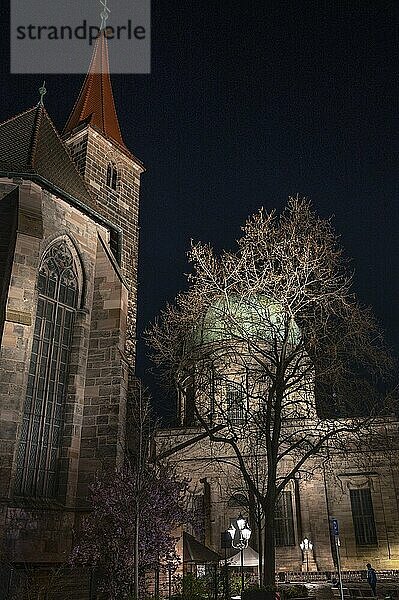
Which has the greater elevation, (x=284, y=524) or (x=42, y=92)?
(x=42, y=92)

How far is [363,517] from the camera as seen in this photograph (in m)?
31.7

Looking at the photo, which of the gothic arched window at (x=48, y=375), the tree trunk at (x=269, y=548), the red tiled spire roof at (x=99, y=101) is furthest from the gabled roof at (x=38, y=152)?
the tree trunk at (x=269, y=548)

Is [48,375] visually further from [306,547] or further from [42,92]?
[306,547]

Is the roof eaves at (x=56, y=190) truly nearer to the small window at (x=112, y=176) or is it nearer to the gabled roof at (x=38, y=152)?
the gabled roof at (x=38, y=152)

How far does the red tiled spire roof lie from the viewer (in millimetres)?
28816

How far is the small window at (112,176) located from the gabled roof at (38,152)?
4332 mm

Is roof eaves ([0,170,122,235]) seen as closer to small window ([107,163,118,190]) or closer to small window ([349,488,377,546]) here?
small window ([107,163,118,190])

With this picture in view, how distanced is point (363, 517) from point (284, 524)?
14.1 ft

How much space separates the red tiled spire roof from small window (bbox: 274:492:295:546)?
20467 millimetres

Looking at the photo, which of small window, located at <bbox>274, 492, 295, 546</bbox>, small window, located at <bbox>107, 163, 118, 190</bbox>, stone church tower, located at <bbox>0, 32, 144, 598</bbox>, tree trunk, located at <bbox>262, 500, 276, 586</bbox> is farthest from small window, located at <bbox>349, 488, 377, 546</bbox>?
small window, located at <bbox>107, 163, 118, 190</bbox>

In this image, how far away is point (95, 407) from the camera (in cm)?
1708

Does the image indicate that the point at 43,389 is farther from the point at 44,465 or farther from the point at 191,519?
the point at 191,519

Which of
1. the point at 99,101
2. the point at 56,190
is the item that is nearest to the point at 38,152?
the point at 56,190

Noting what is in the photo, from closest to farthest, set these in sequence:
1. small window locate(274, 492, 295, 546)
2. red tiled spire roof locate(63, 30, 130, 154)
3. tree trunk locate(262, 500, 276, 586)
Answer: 1. tree trunk locate(262, 500, 276, 586)
2. red tiled spire roof locate(63, 30, 130, 154)
3. small window locate(274, 492, 295, 546)
